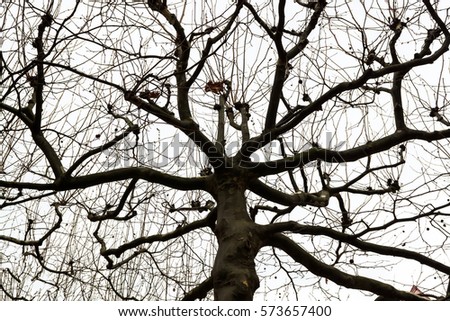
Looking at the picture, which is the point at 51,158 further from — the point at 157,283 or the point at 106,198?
the point at 157,283

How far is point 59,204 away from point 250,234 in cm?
174

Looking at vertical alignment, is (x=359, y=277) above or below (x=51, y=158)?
Answer: below

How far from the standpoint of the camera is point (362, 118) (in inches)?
186

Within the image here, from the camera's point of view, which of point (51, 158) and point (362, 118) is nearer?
point (51, 158)

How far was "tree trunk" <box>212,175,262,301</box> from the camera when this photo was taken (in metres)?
3.39

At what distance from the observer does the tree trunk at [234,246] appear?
339 centimetres

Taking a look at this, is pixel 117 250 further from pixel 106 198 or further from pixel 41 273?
pixel 41 273

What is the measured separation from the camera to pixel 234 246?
11.7 ft

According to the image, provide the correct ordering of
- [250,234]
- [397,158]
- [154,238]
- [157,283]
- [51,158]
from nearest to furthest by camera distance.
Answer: [250,234] → [51,158] → [154,238] → [397,158] → [157,283]

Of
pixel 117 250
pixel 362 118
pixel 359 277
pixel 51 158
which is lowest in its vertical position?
pixel 359 277

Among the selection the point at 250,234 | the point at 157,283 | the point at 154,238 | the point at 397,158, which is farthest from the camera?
the point at 157,283

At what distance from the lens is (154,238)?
432 cm

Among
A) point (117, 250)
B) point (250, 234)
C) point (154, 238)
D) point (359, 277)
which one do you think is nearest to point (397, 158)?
point (359, 277)

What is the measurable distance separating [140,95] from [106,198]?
136 centimetres
